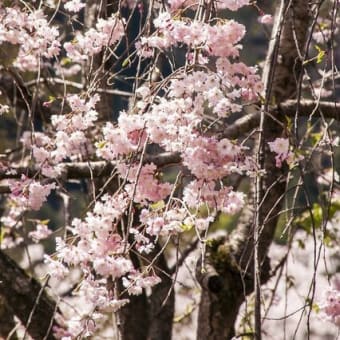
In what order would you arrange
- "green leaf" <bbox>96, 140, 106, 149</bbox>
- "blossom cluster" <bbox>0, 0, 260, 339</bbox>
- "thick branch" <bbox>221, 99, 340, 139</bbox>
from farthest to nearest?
"thick branch" <bbox>221, 99, 340, 139</bbox>
"green leaf" <bbox>96, 140, 106, 149</bbox>
"blossom cluster" <bbox>0, 0, 260, 339</bbox>

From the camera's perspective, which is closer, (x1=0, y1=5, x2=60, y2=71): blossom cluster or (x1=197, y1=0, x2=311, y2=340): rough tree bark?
(x1=0, y1=5, x2=60, y2=71): blossom cluster

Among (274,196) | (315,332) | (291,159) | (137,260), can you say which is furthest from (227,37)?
(315,332)

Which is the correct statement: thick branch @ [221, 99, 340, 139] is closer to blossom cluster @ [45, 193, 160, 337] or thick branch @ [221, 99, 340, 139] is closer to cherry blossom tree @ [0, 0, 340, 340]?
cherry blossom tree @ [0, 0, 340, 340]

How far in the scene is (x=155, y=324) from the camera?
12.4 feet

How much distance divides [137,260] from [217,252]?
47 centimetres

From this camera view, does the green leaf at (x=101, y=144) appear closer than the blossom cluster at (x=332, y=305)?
Yes

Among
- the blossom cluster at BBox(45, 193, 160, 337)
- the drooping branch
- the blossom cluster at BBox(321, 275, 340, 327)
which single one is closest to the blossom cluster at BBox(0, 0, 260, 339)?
the blossom cluster at BBox(45, 193, 160, 337)

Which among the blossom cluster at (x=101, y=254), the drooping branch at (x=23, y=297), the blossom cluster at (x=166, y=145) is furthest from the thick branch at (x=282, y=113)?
the drooping branch at (x=23, y=297)

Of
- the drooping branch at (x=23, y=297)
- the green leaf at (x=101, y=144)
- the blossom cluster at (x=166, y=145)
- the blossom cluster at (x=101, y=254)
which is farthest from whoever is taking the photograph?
the drooping branch at (x=23, y=297)

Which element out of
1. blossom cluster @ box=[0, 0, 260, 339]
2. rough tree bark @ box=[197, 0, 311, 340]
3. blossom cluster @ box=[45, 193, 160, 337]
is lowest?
blossom cluster @ box=[45, 193, 160, 337]

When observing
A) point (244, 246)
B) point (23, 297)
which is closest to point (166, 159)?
point (244, 246)

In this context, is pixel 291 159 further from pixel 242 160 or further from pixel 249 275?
pixel 249 275

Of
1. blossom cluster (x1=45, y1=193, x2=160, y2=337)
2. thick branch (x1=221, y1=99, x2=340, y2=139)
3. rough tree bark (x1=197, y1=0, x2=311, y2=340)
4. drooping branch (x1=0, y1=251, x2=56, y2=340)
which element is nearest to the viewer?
blossom cluster (x1=45, y1=193, x2=160, y2=337)

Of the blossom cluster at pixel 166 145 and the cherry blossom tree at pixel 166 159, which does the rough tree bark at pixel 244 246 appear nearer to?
the cherry blossom tree at pixel 166 159
